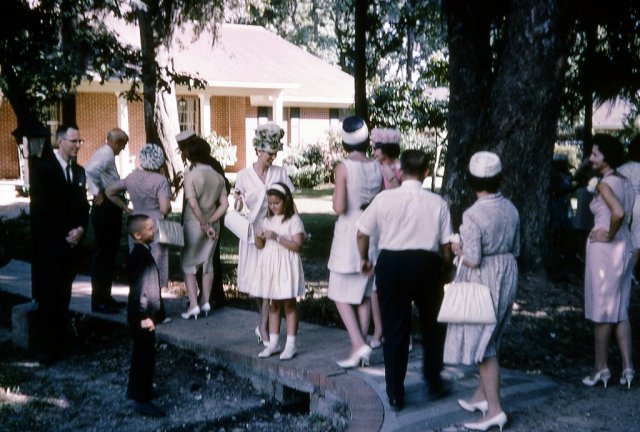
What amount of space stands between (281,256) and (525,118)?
4.17m

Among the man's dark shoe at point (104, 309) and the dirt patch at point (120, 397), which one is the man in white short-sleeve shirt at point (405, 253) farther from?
the man's dark shoe at point (104, 309)

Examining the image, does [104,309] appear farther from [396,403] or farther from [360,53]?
[360,53]

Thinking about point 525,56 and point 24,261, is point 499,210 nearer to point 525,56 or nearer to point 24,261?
point 525,56

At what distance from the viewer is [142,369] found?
19.2ft

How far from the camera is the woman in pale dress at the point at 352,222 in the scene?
6086mm

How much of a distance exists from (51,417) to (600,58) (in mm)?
9942

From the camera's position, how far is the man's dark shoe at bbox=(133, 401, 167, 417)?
230 inches

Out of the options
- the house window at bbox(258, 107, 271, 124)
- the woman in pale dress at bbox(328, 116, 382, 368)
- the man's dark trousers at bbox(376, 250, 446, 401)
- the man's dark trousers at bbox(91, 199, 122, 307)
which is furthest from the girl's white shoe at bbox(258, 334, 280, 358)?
the house window at bbox(258, 107, 271, 124)

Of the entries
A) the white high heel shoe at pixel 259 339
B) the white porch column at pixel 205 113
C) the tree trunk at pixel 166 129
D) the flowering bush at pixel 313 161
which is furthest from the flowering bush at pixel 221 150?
the white high heel shoe at pixel 259 339

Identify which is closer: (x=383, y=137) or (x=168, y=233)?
(x=383, y=137)

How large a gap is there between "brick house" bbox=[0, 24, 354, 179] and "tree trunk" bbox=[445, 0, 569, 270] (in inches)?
594

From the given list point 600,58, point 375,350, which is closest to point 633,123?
point 600,58

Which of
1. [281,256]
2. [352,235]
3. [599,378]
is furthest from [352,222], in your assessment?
[599,378]

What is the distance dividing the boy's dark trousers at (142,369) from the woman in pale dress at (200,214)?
200cm
